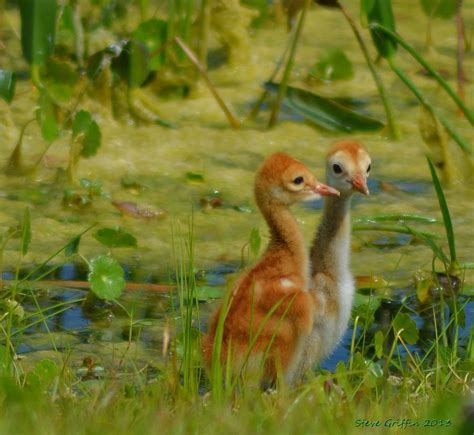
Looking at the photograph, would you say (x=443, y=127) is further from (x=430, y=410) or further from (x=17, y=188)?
(x=430, y=410)

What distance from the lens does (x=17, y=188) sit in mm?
4887

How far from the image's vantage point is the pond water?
4.14 meters

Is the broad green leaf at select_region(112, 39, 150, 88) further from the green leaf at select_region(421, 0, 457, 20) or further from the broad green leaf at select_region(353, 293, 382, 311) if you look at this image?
the green leaf at select_region(421, 0, 457, 20)

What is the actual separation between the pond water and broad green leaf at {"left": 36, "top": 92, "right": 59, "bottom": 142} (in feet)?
0.75

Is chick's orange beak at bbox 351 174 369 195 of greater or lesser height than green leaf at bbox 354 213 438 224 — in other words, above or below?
above

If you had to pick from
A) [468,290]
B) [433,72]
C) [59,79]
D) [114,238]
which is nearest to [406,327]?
[468,290]

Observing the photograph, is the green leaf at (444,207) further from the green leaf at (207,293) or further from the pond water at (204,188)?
the green leaf at (207,293)

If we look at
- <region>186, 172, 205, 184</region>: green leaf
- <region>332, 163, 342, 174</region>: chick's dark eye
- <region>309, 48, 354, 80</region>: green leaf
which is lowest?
<region>186, 172, 205, 184</region>: green leaf

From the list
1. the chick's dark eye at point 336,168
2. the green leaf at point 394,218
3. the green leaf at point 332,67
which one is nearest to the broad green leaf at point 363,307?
the green leaf at point 394,218

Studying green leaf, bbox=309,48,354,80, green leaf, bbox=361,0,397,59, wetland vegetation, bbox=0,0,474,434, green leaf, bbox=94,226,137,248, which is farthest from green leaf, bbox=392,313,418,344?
green leaf, bbox=309,48,354,80

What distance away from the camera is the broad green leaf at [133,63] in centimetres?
489

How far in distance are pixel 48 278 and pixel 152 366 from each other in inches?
28.7

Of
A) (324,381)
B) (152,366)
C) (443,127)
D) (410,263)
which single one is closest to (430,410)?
(324,381)

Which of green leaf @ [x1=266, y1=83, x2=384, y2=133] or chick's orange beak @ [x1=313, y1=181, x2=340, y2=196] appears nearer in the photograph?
chick's orange beak @ [x1=313, y1=181, x2=340, y2=196]
